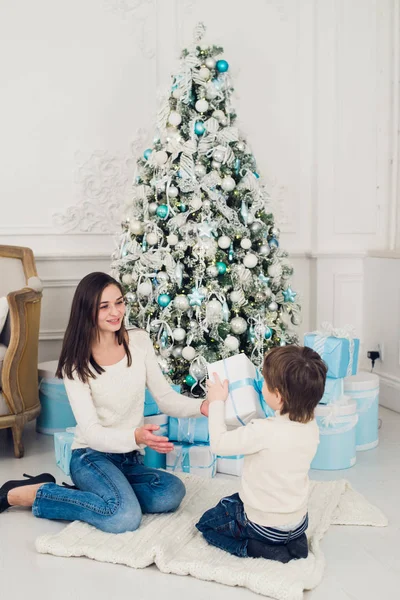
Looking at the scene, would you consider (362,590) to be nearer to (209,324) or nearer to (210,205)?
(209,324)

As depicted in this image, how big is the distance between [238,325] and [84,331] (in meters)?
0.96

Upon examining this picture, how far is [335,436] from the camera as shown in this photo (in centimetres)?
316

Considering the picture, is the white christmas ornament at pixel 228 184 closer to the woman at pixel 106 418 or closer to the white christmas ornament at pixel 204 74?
the white christmas ornament at pixel 204 74

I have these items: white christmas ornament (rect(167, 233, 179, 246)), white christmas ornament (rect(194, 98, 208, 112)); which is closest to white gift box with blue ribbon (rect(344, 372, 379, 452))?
white christmas ornament (rect(167, 233, 179, 246))

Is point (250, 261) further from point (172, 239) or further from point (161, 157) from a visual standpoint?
point (161, 157)

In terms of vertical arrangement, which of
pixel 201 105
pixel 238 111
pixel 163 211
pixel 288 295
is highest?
pixel 238 111

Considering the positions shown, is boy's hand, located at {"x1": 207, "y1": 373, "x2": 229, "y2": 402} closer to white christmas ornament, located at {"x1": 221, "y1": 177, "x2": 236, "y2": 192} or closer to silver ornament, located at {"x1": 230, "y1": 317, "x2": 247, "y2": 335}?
silver ornament, located at {"x1": 230, "y1": 317, "x2": 247, "y2": 335}

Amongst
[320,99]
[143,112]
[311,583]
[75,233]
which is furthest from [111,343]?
[320,99]

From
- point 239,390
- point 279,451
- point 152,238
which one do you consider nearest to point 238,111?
point 152,238

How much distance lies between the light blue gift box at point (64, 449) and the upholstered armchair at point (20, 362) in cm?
33

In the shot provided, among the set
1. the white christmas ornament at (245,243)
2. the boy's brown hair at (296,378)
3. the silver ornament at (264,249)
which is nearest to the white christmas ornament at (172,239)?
the white christmas ornament at (245,243)

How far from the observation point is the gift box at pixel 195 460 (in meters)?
3.06

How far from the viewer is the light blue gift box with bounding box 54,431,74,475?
3.01 metres

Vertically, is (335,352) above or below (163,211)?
below
